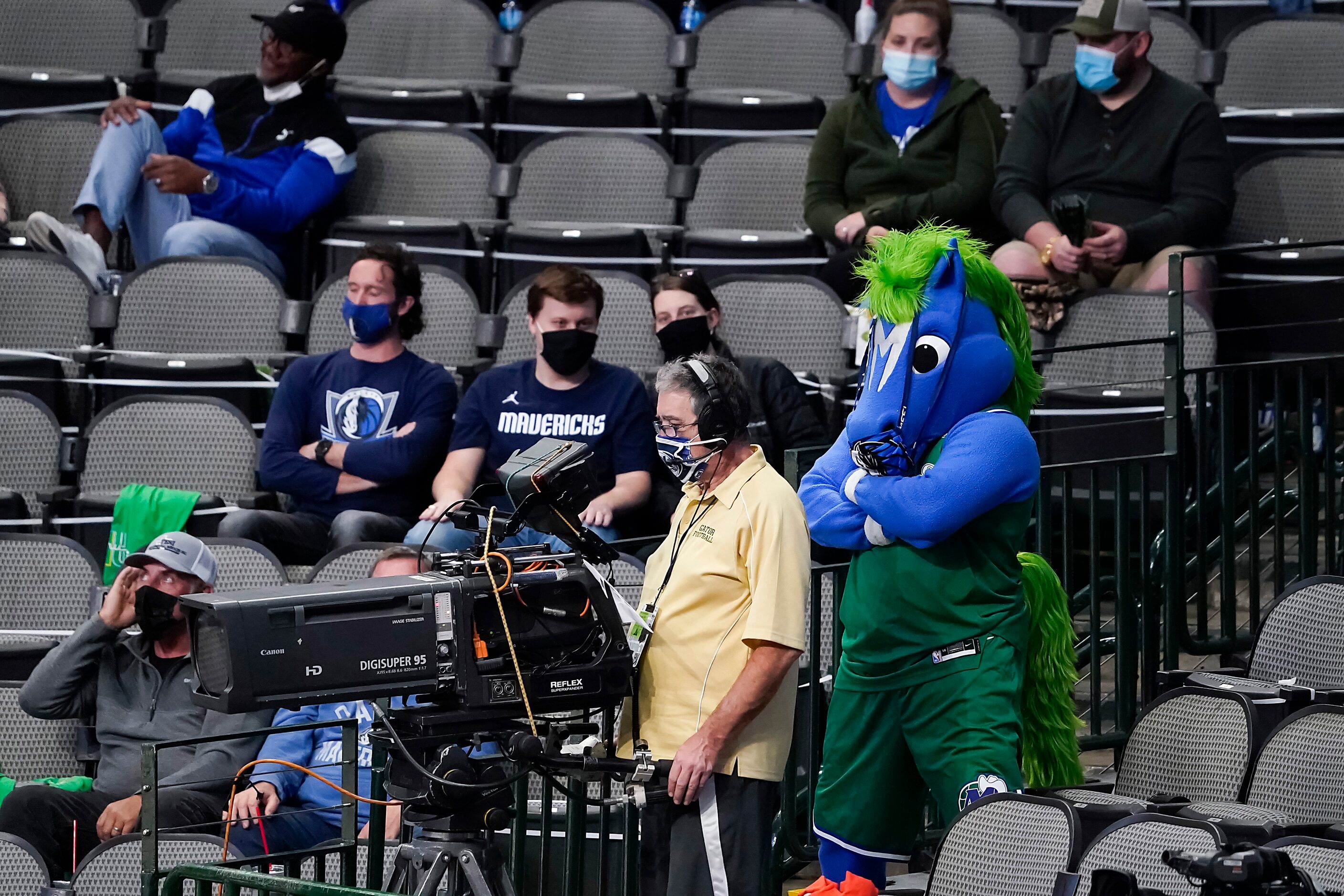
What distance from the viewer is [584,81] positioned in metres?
7.52

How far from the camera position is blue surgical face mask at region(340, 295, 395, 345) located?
549 cm

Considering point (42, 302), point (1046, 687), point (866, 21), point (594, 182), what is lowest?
point (1046, 687)

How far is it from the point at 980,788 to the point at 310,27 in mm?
4414

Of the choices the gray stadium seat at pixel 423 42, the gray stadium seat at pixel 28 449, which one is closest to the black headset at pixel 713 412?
the gray stadium seat at pixel 28 449

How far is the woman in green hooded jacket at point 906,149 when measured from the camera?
6.01 m

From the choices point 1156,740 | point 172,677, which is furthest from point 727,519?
point 172,677

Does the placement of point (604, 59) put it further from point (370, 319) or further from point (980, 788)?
point (980, 788)

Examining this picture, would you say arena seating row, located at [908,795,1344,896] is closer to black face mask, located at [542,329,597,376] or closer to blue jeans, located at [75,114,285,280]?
black face mask, located at [542,329,597,376]

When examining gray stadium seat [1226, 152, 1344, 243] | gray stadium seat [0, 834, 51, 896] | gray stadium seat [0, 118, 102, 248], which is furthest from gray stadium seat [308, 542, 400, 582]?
gray stadium seat [1226, 152, 1344, 243]

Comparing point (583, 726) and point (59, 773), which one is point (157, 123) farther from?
point (583, 726)

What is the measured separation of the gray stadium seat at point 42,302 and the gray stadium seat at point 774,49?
2610 millimetres

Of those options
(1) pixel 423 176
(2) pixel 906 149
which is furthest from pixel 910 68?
(1) pixel 423 176

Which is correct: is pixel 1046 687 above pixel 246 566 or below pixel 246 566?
below

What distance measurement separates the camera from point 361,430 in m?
5.44
